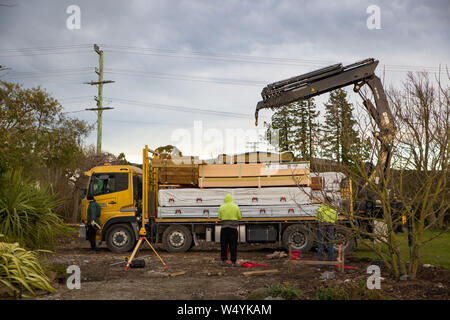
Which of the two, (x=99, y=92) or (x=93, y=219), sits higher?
(x=99, y=92)

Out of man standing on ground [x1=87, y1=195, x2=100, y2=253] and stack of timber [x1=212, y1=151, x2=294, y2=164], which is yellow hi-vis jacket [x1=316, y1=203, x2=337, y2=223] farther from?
man standing on ground [x1=87, y1=195, x2=100, y2=253]

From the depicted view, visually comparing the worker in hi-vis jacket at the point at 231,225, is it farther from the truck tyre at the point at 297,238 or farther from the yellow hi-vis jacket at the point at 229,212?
the truck tyre at the point at 297,238

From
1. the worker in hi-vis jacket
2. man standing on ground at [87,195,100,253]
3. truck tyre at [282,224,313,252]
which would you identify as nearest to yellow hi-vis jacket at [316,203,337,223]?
the worker in hi-vis jacket

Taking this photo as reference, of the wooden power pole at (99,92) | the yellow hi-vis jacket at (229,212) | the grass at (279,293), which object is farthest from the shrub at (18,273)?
the wooden power pole at (99,92)

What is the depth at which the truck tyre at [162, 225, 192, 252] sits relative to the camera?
46.1 feet

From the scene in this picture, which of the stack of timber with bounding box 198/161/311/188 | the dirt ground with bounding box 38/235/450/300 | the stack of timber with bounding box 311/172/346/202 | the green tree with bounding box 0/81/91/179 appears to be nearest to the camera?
the dirt ground with bounding box 38/235/450/300

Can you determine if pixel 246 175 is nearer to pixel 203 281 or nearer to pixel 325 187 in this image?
pixel 325 187

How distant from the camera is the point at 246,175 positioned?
13961 millimetres

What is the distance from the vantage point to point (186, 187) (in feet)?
48.0

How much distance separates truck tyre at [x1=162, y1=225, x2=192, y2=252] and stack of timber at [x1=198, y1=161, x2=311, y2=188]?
1655 mm

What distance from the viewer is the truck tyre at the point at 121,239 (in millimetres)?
14094

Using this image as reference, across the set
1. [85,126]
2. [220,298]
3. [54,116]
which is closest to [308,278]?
[220,298]

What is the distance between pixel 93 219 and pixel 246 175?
5.18 m

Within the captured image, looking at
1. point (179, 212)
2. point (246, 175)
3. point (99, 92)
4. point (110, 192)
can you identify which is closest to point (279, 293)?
point (246, 175)
